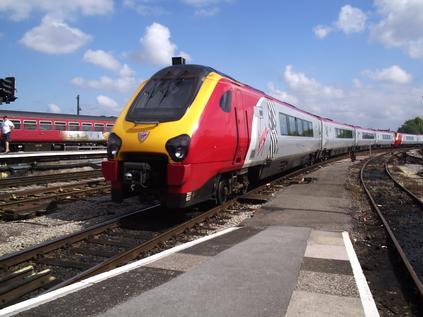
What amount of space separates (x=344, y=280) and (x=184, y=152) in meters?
3.57

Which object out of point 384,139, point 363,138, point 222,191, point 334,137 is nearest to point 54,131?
point 334,137

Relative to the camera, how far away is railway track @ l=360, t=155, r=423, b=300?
6559mm

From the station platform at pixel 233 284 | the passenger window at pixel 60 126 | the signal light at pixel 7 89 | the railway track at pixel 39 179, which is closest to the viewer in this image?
the station platform at pixel 233 284

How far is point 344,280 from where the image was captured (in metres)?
4.94

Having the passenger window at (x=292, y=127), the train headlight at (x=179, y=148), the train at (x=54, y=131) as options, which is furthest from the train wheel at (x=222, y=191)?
the train at (x=54, y=131)

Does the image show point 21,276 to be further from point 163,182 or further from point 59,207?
point 59,207

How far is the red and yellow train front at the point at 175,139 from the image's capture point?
7652 mm

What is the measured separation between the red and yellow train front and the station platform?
1.31 meters

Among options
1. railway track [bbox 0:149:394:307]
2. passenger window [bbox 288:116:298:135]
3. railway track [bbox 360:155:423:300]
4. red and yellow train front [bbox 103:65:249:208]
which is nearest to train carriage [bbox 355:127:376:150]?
railway track [bbox 360:155:423:300]

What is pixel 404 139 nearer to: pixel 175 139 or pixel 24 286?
pixel 175 139

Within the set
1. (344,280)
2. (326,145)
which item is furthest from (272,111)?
(326,145)

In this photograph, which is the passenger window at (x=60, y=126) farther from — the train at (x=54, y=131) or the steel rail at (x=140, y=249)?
the steel rail at (x=140, y=249)

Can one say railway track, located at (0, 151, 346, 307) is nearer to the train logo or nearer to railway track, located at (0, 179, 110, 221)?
the train logo

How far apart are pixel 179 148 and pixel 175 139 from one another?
6.9 inches
